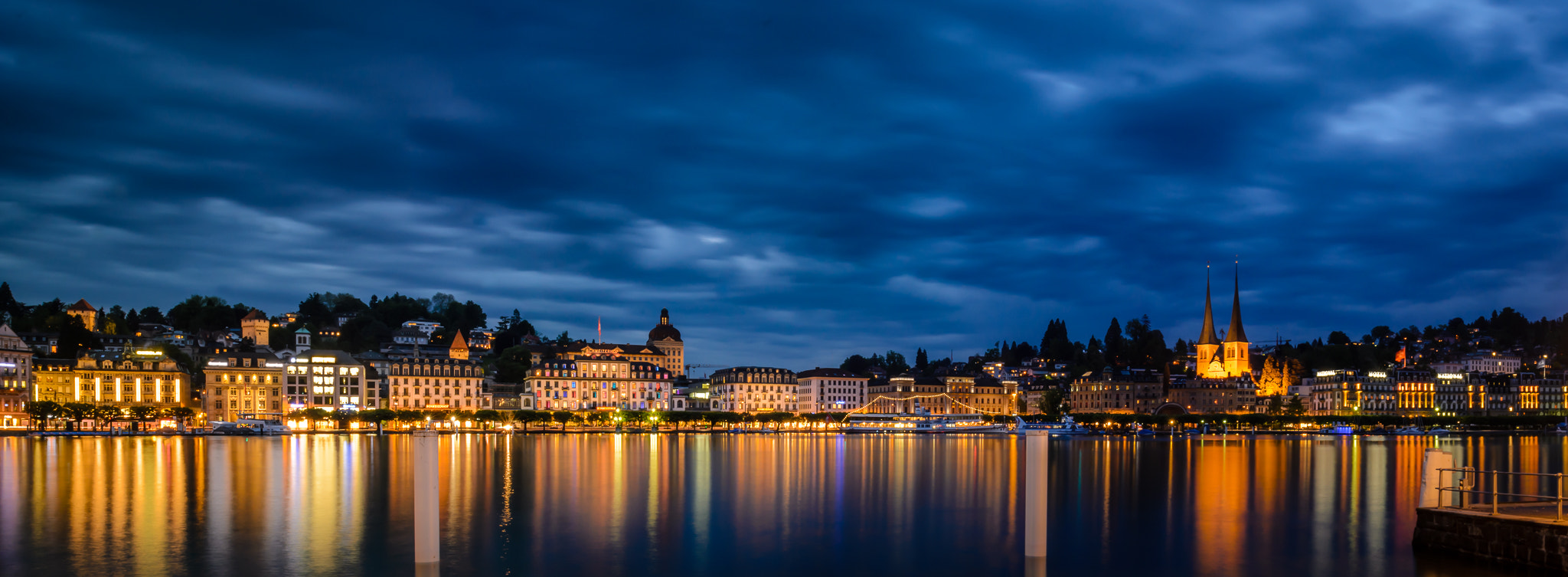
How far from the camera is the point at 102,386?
438 ft

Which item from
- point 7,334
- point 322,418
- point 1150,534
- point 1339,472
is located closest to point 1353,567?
point 1150,534

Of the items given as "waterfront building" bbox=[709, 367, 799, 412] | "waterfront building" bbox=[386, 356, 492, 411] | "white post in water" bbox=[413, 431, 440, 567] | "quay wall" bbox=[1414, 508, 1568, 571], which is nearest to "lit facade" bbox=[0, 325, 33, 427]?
"waterfront building" bbox=[386, 356, 492, 411]

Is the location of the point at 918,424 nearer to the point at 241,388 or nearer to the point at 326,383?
the point at 326,383

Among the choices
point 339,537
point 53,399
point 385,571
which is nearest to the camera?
point 385,571

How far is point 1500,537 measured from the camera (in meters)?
22.9

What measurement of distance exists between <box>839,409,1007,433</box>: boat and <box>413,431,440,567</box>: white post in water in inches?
5525

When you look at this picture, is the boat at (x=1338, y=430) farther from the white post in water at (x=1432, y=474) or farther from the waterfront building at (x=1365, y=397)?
the white post in water at (x=1432, y=474)

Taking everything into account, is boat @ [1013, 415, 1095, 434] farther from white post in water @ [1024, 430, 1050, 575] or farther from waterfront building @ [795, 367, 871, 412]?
white post in water @ [1024, 430, 1050, 575]

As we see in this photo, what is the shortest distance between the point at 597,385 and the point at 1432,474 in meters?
142

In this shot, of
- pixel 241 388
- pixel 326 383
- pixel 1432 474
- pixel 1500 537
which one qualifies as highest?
pixel 1432 474

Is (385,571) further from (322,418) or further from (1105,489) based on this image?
(322,418)

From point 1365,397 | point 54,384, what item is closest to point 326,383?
point 54,384

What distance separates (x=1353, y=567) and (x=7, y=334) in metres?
155

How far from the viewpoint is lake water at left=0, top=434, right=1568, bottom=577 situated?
26.8 m
